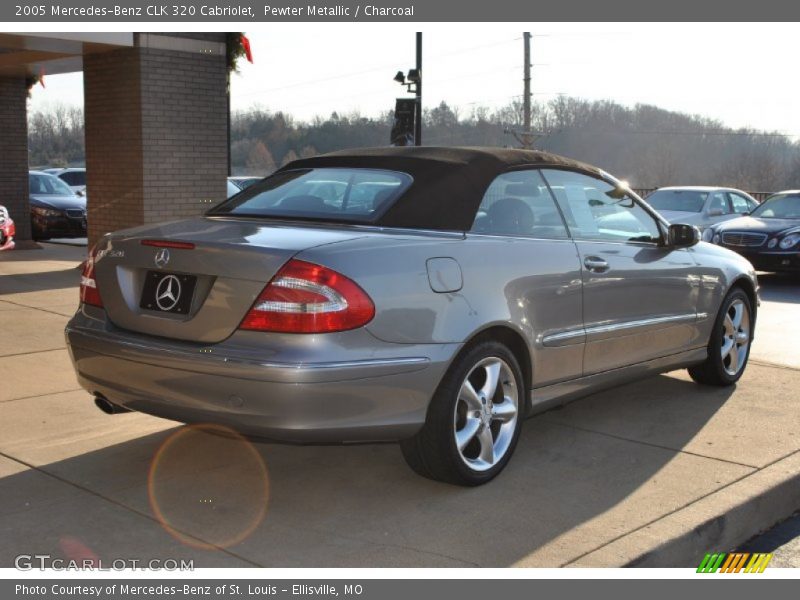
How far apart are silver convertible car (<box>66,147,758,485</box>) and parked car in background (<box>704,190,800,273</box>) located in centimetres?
928

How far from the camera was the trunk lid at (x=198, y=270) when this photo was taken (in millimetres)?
3979

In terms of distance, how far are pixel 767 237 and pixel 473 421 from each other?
37.2 ft

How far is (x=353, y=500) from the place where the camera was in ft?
14.4

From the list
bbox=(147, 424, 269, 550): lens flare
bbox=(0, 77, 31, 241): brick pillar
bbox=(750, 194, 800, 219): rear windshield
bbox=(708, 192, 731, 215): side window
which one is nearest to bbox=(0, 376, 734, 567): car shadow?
bbox=(147, 424, 269, 550): lens flare

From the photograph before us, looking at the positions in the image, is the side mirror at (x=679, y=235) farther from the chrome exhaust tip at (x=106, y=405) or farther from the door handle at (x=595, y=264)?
the chrome exhaust tip at (x=106, y=405)

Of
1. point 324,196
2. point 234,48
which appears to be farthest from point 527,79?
point 324,196

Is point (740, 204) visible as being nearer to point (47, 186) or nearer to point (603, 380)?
point (47, 186)

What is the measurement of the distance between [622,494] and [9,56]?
11.0 meters

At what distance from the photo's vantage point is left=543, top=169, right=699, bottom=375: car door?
5309mm

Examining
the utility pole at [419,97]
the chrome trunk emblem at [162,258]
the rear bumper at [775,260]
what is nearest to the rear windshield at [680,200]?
the rear bumper at [775,260]

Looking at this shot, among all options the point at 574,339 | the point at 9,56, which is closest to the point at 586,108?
the point at 9,56

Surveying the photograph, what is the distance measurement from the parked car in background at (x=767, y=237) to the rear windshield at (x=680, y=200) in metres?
2.05

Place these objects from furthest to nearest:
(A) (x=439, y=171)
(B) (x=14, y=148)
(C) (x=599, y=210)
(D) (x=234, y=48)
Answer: (D) (x=234, y=48) → (B) (x=14, y=148) → (C) (x=599, y=210) → (A) (x=439, y=171)

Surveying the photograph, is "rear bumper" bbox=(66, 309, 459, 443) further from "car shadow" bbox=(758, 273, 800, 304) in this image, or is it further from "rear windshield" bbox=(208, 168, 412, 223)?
"car shadow" bbox=(758, 273, 800, 304)
